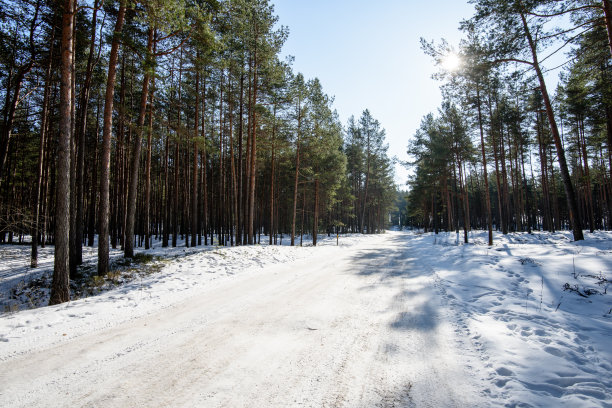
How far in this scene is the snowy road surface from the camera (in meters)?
2.64

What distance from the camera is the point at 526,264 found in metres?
8.24

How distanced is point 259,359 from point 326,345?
0.99 metres

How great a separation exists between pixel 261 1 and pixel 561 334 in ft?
63.6

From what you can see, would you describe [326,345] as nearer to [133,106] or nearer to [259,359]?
[259,359]

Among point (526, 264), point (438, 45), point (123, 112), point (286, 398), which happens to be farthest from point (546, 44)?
point (123, 112)

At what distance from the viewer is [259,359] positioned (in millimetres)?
3375

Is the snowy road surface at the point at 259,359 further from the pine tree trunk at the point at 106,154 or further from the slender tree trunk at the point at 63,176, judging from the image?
the pine tree trunk at the point at 106,154

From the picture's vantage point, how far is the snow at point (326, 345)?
105 inches

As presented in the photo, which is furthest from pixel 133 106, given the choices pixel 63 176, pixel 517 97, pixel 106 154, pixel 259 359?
pixel 517 97

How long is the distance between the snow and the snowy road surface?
0.02 m

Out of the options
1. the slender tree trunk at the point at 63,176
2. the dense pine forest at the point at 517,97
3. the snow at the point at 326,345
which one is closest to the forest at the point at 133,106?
the slender tree trunk at the point at 63,176

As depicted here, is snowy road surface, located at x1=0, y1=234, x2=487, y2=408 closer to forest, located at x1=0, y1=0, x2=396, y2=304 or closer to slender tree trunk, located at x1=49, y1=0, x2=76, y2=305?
slender tree trunk, located at x1=49, y1=0, x2=76, y2=305

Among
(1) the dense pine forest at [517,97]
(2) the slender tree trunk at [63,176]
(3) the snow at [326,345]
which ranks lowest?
(3) the snow at [326,345]

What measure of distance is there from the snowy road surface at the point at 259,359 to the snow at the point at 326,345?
20 mm
